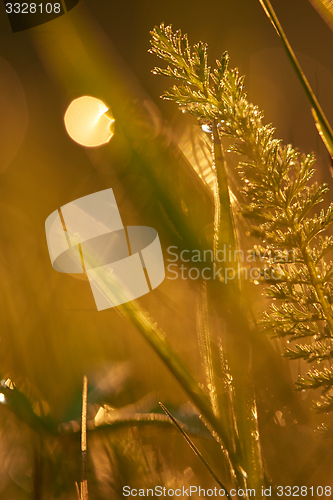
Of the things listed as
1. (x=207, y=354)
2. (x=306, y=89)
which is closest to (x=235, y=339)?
(x=207, y=354)

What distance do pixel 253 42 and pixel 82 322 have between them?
1.51 ft

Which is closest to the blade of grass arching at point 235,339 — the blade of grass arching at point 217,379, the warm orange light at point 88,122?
the blade of grass arching at point 217,379

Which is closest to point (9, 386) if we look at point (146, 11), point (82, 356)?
point (82, 356)

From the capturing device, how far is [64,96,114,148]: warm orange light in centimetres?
36

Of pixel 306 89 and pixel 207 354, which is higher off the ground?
pixel 306 89

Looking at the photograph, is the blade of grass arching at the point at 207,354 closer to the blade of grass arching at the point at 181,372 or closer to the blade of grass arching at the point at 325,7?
the blade of grass arching at the point at 181,372

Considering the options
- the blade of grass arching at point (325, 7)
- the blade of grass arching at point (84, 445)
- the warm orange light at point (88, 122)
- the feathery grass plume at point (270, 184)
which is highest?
the warm orange light at point (88, 122)

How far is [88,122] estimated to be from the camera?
0.38 metres

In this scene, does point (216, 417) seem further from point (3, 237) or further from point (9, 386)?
point (3, 237)

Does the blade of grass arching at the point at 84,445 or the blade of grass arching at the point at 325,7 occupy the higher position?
the blade of grass arching at the point at 325,7

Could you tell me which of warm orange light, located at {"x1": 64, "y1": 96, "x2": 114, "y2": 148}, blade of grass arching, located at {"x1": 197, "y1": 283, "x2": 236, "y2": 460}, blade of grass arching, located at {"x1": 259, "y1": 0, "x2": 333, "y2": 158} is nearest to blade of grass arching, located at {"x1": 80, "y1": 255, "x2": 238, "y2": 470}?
blade of grass arching, located at {"x1": 197, "y1": 283, "x2": 236, "y2": 460}

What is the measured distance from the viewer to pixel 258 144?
0.38 feet

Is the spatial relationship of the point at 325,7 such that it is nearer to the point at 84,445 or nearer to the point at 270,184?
the point at 270,184

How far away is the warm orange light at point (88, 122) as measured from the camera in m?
0.36
